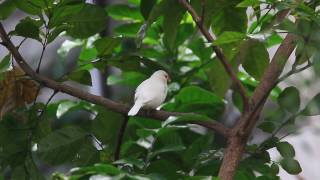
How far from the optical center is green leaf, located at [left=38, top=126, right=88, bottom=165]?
86 centimetres

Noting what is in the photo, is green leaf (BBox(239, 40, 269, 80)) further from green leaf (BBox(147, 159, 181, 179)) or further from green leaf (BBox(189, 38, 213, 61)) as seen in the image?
green leaf (BBox(189, 38, 213, 61))

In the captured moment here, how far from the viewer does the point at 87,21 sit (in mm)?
903

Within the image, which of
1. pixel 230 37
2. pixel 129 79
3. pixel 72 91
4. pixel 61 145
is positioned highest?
pixel 230 37

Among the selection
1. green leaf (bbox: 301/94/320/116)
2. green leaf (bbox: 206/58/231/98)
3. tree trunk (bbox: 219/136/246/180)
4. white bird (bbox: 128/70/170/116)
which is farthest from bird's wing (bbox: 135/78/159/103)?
green leaf (bbox: 301/94/320/116)

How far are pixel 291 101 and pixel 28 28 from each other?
400 millimetres

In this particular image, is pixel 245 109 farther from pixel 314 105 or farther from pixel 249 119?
pixel 314 105

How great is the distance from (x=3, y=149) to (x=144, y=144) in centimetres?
27

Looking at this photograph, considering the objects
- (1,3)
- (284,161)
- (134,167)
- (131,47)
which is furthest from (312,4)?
(131,47)

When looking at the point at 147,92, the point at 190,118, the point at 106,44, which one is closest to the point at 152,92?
the point at 147,92

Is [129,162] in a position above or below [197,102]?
above

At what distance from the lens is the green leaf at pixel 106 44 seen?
3.07ft

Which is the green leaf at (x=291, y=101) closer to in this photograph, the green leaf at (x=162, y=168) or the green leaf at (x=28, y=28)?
the green leaf at (x=162, y=168)

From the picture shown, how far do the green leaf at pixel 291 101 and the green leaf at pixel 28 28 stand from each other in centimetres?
37

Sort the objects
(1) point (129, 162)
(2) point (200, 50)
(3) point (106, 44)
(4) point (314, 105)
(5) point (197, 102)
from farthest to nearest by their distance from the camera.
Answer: (2) point (200, 50) < (5) point (197, 102) < (3) point (106, 44) < (1) point (129, 162) < (4) point (314, 105)
